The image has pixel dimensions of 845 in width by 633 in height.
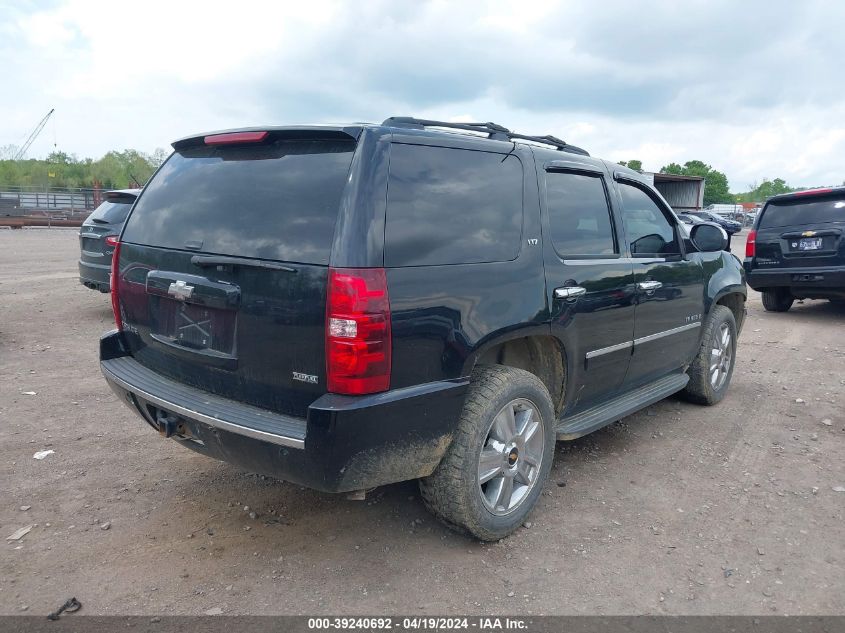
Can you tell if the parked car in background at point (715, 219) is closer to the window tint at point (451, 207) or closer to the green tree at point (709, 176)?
the window tint at point (451, 207)

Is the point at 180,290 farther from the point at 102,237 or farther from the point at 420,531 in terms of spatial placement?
the point at 102,237

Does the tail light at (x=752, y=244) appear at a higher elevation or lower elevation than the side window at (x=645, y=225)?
lower

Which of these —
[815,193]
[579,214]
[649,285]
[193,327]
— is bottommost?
[193,327]

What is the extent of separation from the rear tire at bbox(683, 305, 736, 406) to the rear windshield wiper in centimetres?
376

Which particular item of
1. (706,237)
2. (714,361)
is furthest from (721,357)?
(706,237)

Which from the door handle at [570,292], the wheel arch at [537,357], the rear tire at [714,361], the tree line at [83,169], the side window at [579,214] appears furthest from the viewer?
the tree line at [83,169]

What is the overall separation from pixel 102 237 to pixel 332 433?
269 inches

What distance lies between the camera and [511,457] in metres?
3.24

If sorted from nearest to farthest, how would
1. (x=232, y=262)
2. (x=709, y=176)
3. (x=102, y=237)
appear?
1. (x=232, y=262)
2. (x=102, y=237)
3. (x=709, y=176)

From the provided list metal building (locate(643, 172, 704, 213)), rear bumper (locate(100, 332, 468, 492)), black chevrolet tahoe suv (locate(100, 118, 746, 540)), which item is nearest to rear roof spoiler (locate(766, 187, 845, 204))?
black chevrolet tahoe suv (locate(100, 118, 746, 540))

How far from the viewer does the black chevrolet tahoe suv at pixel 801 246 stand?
8859 millimetres

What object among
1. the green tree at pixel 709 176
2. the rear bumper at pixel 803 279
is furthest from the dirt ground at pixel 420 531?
the green tree at pixel 709 176

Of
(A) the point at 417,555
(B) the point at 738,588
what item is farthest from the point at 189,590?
(B) the point at 738,588

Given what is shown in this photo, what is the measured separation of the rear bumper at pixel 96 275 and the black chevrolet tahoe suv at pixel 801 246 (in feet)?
29.2
